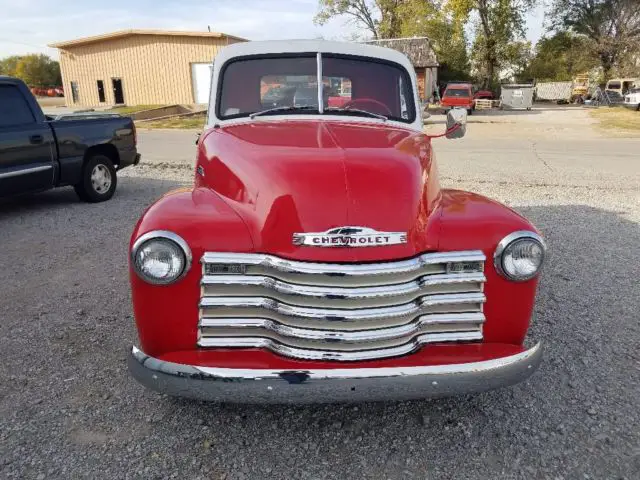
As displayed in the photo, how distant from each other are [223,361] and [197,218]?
2.34ft

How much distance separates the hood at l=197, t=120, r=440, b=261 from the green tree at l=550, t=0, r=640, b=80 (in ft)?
175

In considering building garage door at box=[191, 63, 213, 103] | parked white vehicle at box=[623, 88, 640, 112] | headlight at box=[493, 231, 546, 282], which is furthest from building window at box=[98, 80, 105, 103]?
headlight at box=[493, 231, 546, 282]

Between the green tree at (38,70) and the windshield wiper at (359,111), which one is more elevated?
the green tree at (38,70)

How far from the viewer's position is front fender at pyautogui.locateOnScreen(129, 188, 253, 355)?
2480mm

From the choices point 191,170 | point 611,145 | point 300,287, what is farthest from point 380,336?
point 611,145

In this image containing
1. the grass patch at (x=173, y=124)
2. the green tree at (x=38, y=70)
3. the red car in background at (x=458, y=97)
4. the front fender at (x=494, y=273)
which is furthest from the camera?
the green tree at (x=38, y=70)

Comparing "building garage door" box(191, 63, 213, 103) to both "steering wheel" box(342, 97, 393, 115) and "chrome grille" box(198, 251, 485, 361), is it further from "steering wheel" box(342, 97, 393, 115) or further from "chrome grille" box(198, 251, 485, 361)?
"chrome grille" box(198, 251, 485, 361)

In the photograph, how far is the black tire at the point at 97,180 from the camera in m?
7.90

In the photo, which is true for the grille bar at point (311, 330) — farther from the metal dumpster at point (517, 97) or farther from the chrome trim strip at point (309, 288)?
the metal dumpster at point (517, 97)

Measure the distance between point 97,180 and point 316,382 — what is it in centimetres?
697

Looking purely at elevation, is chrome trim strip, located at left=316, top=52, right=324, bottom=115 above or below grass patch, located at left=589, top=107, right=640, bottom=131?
above

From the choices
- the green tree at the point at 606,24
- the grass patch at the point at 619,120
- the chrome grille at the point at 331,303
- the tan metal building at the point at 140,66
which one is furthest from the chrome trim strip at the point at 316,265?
the green tree at the point at 606,24

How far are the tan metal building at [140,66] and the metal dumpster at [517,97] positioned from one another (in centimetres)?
1954

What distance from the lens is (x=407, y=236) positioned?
8.27ft
